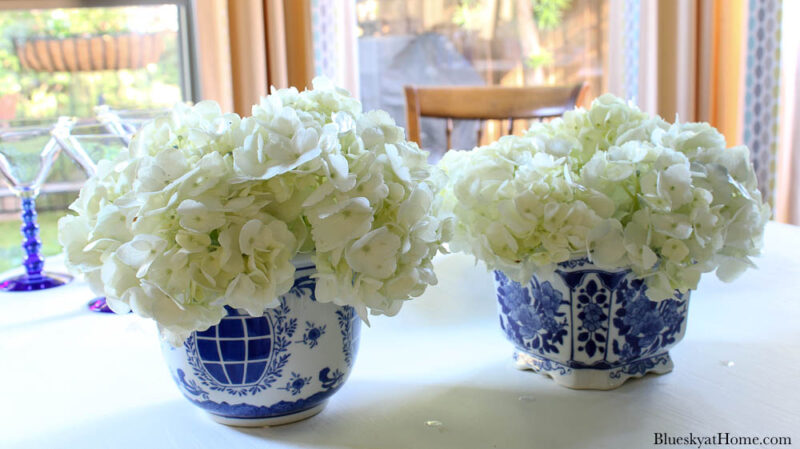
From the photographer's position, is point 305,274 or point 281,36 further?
point 281,36

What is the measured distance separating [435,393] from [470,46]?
3.05 metres

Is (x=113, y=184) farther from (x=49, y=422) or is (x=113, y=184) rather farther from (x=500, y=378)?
(x=500, y=378)

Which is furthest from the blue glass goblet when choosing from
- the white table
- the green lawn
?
the green lawn

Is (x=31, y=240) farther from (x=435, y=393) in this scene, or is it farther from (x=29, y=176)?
(x=435, y=393)

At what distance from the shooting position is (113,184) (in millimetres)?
515

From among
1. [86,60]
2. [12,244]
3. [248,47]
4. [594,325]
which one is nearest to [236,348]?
[594,325]

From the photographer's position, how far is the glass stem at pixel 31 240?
39.6 inches

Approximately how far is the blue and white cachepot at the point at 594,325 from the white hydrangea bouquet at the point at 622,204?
0.03 metres

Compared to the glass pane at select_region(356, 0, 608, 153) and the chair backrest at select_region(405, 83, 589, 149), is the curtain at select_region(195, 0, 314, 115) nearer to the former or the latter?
the glass pane at select_region(356, 0, 608, 153)

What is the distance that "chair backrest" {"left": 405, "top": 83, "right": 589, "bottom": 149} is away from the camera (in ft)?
5.96

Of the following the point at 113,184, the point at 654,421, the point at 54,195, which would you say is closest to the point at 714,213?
the point at 654,421

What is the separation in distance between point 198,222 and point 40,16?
276 centimetres

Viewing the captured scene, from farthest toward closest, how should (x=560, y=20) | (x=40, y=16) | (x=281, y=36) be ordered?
(x=560, y=20) < (x=40, y=16) < (x=281, y=36)

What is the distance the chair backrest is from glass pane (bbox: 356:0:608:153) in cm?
156
